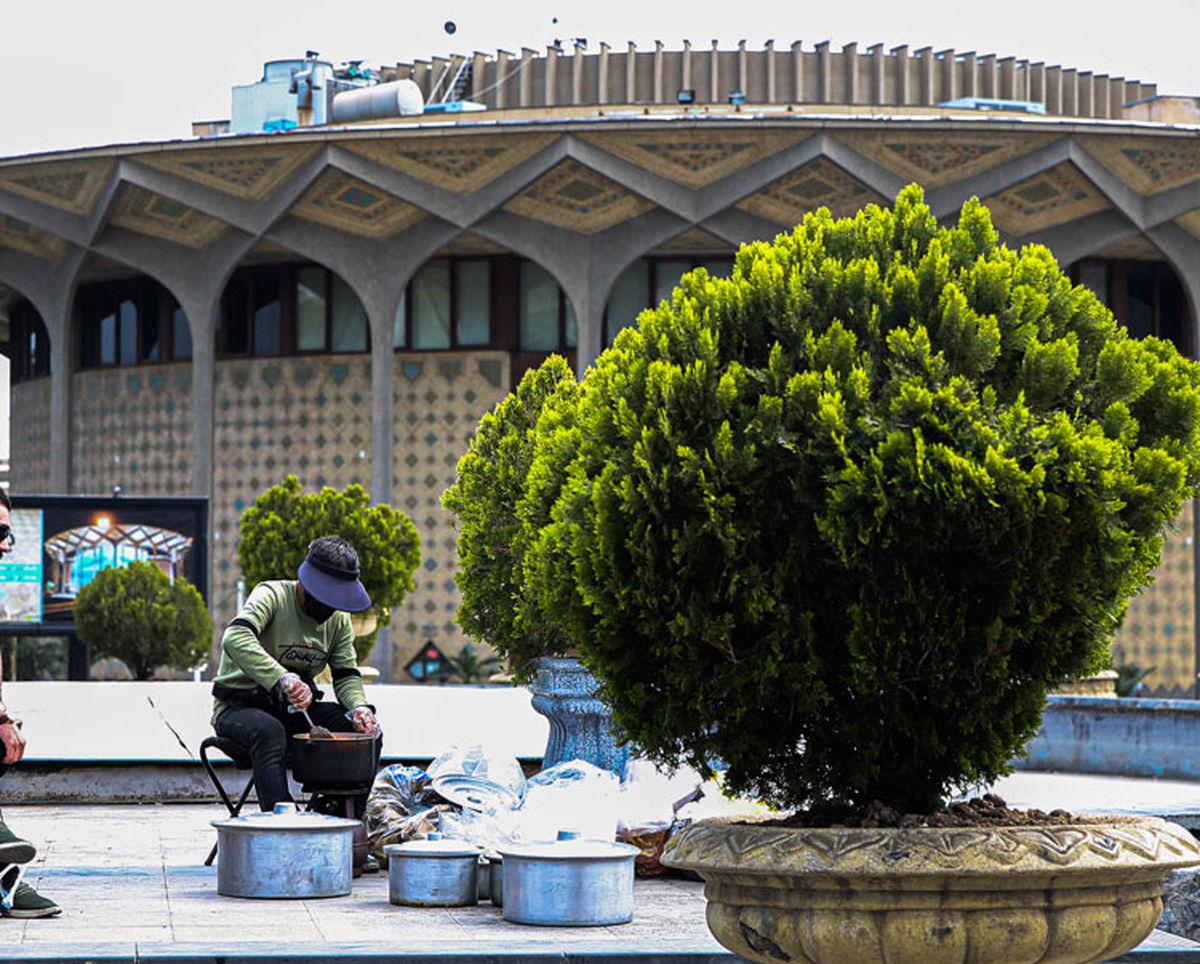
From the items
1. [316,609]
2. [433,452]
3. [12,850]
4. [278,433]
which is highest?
[278,433]

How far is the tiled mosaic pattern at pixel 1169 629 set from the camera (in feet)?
115

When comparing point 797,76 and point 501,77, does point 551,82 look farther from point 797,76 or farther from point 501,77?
point 797,76

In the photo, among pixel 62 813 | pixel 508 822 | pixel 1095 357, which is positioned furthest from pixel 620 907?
pixel 62 813

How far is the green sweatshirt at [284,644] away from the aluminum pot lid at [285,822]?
0.71 meters

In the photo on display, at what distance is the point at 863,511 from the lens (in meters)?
4.64

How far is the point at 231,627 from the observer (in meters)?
8.27

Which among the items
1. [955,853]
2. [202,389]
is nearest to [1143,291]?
[202,389]

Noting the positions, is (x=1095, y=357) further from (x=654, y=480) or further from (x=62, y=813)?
(x=62, y=813)

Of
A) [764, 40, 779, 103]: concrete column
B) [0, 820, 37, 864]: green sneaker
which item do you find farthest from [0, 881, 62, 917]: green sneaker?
[764, 40, 779, 103]: concrete column

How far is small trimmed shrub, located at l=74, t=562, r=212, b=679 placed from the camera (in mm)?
26016

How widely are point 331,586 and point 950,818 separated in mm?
4134

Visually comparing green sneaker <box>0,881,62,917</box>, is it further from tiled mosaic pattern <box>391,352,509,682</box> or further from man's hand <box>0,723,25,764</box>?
tiled mosaic pattern <box>391,352,509,682</box>

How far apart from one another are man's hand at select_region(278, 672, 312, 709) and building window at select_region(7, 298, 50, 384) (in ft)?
105

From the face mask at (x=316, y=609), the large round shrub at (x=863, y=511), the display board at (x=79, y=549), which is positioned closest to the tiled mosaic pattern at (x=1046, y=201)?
the display board at (x=79, y=549)
